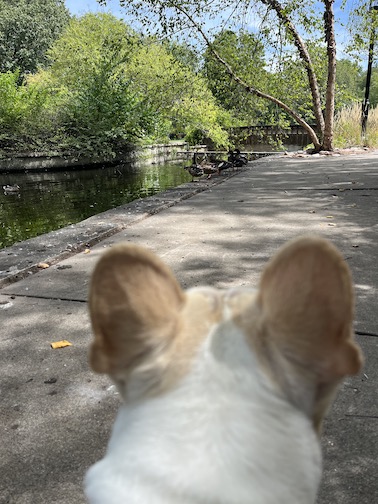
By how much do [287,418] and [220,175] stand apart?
1256cm

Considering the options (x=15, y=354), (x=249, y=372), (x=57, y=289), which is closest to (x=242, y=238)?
(x=57, y=289)

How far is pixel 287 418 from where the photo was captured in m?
0.70

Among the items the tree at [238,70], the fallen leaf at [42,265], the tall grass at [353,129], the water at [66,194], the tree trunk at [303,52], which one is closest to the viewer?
the fallen leaf at [42,265]

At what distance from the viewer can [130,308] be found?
2.29 ft

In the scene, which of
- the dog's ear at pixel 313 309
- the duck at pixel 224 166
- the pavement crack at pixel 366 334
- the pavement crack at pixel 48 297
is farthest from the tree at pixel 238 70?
the dog's ear at pixel 313 309

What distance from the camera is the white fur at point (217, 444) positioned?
65cm

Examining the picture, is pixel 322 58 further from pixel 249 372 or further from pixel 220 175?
pixel 249 372

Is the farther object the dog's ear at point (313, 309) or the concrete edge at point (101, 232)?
the concrete edge at point (101, 232)

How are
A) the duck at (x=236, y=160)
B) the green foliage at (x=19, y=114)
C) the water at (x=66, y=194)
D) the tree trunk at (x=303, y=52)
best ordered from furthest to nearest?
the green foliage at (x=19, y=114), the tree trunk at (x=303, y=52), the duck at (x=236, y=160), the water at (x=66, y=194)

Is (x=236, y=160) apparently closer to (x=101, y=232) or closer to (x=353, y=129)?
(x=353, y=129)

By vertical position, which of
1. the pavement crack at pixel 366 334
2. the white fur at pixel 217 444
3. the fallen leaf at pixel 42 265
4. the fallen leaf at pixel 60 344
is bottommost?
the fallen leaf at pixel 60 344

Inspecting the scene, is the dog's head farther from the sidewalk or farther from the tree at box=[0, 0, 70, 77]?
the tree at box=[0, 0, 70, 77]

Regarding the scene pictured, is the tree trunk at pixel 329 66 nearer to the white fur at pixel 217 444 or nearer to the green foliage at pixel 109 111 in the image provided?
the green foliage at pixel 109 111

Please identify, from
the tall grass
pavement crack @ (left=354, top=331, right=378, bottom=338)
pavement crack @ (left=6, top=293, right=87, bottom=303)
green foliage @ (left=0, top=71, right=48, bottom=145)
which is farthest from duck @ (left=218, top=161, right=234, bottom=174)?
pavement crack @ (left=354, top=331, right=378, bottom=338)
